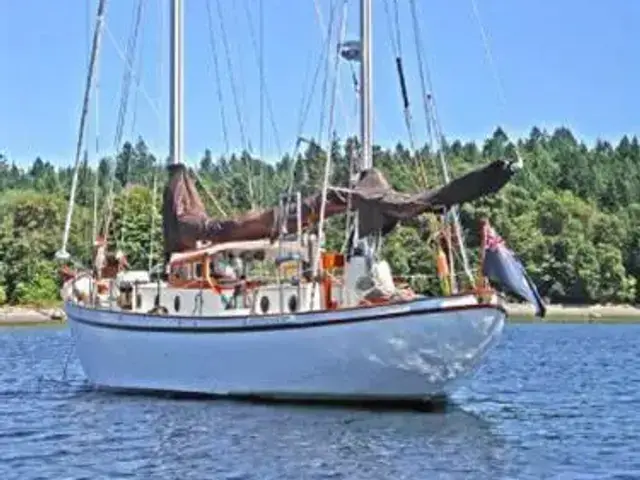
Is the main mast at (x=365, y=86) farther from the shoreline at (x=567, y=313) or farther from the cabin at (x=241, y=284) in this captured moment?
the shoreline at (x=567, y=313)

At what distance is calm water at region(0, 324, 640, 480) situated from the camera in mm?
32156

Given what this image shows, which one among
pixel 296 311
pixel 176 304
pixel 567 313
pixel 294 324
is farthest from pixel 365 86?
pixel 567 313

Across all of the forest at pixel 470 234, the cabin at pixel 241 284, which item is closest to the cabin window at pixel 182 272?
the cabin at pixel 241 284

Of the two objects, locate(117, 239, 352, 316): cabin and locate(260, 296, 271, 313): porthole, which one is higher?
locate(117, 239, 352, 316): cabin

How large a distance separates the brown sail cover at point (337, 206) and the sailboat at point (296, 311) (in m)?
0.04

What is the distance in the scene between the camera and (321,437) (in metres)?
36.7

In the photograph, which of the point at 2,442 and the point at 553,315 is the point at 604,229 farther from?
the point at 2,442

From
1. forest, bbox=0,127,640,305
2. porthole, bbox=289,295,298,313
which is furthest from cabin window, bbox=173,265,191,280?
forest, bbox=0,127,640,305

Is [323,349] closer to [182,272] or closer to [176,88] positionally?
[182,272]

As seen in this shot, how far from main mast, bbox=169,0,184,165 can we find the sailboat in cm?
228

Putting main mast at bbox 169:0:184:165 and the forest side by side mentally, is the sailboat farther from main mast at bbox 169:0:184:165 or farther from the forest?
the forest

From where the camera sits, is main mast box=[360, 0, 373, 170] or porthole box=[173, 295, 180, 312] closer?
main mast box=[360, 0, 373, 170]

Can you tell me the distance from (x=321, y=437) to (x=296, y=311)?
6629 mm

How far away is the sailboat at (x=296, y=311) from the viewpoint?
40.4 m
